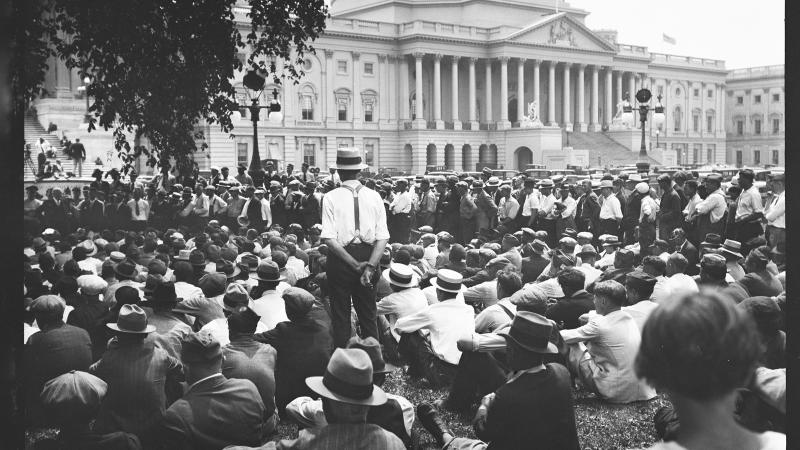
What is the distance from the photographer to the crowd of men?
355cm

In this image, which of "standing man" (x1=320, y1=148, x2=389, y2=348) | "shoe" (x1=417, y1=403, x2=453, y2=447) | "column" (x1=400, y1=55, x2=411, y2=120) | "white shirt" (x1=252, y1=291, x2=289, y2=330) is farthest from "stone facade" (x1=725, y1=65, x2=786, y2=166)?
"shoe" (x1=417, y1=403, x2=453, y2=447)

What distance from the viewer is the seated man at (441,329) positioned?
862 centimetres

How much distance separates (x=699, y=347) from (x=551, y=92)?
8216 centimetres

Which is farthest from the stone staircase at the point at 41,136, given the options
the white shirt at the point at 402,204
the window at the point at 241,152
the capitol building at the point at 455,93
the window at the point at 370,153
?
the window at the point at 370,153

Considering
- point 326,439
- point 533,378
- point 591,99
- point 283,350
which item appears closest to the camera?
point 326,439

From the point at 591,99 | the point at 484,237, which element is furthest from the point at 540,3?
the point at 484,237

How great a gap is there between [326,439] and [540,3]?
3578 inches

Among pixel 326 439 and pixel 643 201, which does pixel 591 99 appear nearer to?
pixel 643 201

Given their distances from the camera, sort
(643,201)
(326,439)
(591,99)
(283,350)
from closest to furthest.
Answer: (326,439), (283,350), (643,201), (591,99)

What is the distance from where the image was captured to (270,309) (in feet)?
30.7

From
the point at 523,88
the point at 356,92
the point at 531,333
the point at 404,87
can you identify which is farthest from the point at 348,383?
the point at 523,88

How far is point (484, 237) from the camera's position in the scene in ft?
65.3

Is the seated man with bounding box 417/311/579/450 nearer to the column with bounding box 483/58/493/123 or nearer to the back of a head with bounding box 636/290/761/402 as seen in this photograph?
the back of a head with bounding box 636/290/761/402

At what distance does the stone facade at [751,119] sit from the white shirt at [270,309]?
89.7 meters
